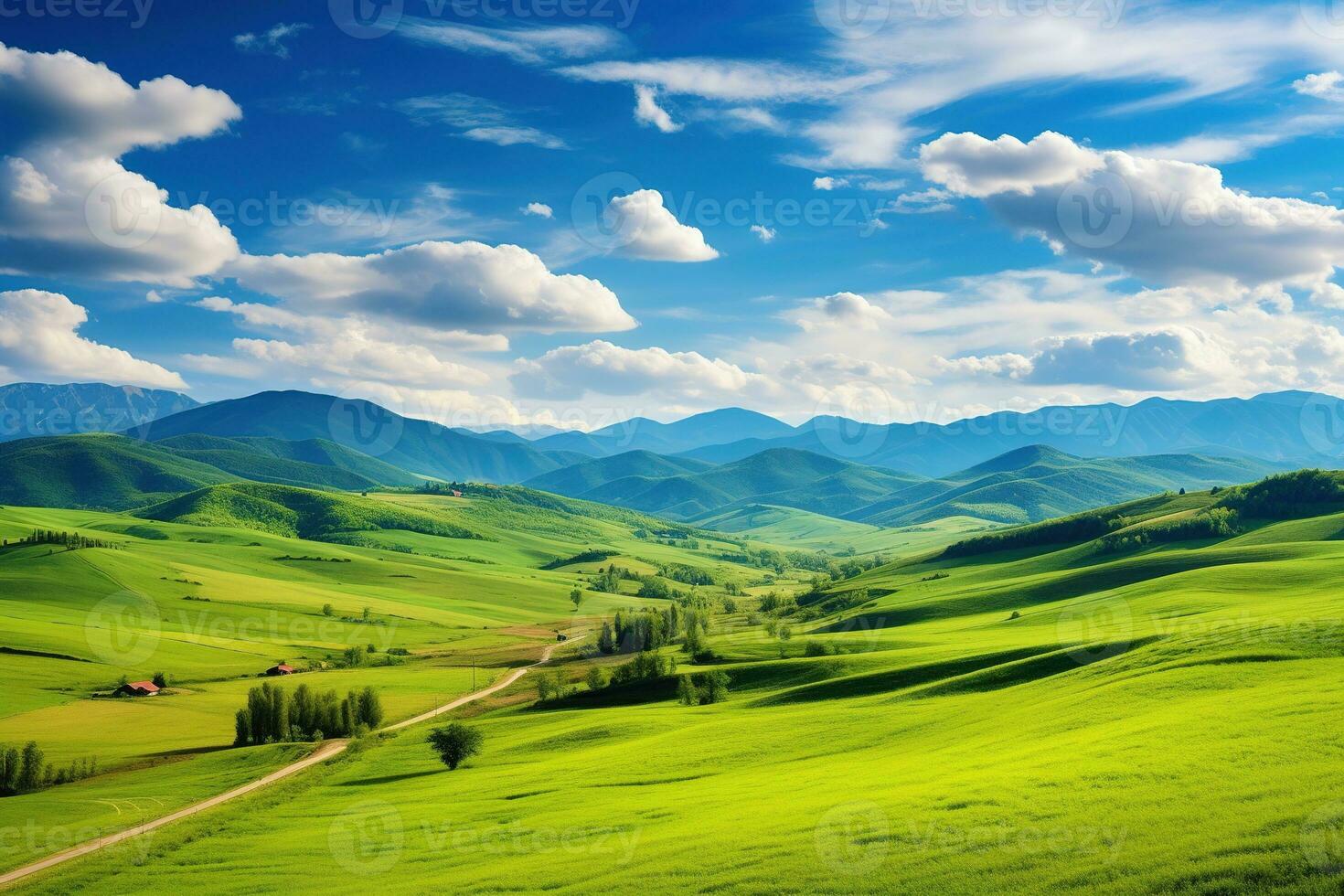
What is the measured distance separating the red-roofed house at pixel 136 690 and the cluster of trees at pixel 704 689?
9077 centimetres

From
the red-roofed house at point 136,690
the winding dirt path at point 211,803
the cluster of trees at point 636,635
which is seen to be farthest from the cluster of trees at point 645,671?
the red-roofed house at point 136,690

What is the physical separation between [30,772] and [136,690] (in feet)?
154

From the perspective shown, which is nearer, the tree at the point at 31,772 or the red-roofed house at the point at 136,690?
the tree at the point at 31,772

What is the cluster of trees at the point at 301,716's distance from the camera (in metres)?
106

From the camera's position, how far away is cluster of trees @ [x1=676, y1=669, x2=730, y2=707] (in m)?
111

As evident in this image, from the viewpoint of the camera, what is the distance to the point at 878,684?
93.9 m

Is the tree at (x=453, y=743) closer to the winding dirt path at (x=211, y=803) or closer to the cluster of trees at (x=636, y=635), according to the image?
the winding dirt path at (x=211, y=803)

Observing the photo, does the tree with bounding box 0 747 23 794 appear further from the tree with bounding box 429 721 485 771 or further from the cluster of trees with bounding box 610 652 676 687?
the cluster of trees with bounding box 610 652 676 687

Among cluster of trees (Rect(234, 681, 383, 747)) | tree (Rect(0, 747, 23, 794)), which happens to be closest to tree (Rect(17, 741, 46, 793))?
tree (Rect(0, 747, 23, 794))

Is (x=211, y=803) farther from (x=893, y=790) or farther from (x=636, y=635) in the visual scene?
(x=636, y=635)

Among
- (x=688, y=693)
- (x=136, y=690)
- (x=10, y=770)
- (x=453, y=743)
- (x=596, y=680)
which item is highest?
(x=136, y=690)

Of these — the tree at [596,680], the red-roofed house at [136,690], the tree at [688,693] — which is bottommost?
the tree at [688,693]

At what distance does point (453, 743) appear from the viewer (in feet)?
279

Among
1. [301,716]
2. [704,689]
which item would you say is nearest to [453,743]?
[301,716]
